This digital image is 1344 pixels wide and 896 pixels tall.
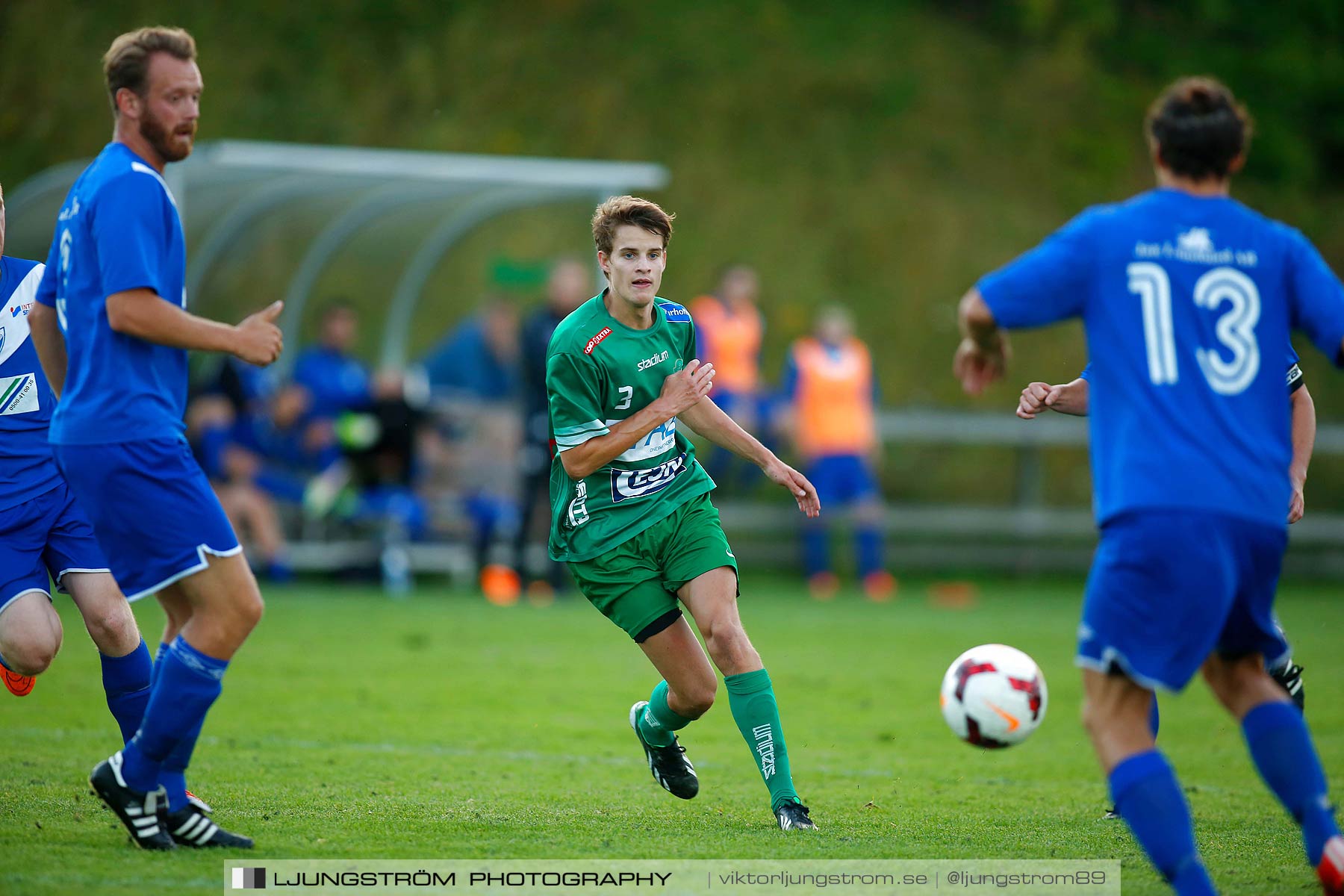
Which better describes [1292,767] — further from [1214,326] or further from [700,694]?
[700,694]

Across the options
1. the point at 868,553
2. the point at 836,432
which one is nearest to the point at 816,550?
the point at 868,553

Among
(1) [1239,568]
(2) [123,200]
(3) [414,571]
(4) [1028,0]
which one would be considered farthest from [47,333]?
(4) [1028,0]

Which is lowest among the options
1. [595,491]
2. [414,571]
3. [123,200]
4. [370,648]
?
[414,571]

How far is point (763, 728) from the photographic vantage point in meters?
5.21

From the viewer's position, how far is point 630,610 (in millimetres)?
5312

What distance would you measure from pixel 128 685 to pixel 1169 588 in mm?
3476

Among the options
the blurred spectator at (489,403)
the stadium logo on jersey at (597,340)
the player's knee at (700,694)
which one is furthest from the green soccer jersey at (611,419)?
the blurred spectator at (489,403)

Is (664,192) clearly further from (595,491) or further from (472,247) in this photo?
(595,491)

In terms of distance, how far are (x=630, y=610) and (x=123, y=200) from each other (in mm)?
2216

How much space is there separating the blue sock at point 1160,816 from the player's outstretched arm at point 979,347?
3.50 ft

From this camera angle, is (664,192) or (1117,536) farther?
(664,192)

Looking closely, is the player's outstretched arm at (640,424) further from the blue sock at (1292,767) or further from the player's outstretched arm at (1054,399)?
the blue sock at (1292,767)

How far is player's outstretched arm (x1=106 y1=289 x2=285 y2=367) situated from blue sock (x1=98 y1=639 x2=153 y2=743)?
56.9 inches

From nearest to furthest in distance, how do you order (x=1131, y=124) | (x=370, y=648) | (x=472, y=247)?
(x=370, y=648)
(x=472, y=247)
(x=1131, y=124)
